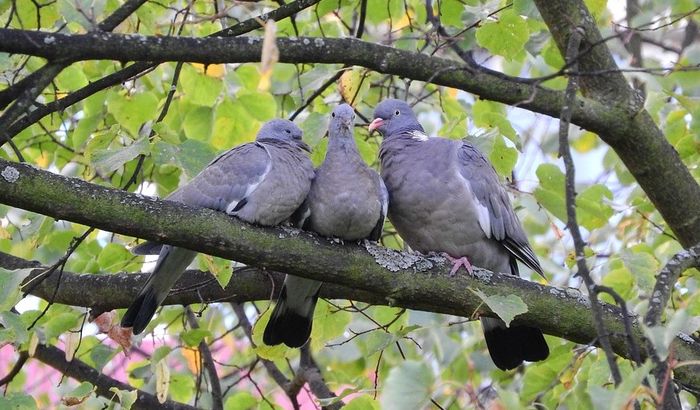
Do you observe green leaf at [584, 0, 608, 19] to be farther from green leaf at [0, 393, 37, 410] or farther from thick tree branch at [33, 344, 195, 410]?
green leaf at [0, 393, 37, 410]

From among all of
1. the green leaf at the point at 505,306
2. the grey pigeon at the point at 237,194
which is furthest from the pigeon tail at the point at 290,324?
the green leaf at the point at 505,306

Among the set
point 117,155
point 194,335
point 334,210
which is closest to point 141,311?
point 194,335

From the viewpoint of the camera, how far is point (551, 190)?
12.3ft


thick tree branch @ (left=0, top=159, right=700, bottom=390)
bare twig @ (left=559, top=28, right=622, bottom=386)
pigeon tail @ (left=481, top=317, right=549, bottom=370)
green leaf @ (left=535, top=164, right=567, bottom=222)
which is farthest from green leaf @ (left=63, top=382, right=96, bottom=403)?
green leaf @ (left=535, top=164, right=567, bottom=222)

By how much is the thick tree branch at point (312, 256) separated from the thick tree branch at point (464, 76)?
1.17ft

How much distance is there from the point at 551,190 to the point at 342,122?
841mm

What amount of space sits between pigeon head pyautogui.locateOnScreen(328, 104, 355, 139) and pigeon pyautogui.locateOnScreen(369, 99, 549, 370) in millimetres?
313

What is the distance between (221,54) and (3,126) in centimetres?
62

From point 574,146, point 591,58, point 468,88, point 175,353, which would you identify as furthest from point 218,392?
point 574,146

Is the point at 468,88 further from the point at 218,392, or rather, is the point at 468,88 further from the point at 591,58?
the point at 218,392

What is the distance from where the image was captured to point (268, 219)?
126 inches

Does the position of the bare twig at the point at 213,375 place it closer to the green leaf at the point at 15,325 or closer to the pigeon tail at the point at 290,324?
the pigeon tail at the point at 290,324

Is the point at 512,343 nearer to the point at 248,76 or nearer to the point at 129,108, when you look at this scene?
the point at 248,76

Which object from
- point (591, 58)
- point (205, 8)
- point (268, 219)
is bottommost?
point (268, 219)
